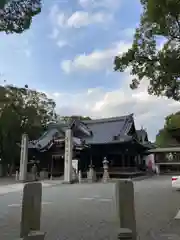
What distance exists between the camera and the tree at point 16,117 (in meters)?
30.7

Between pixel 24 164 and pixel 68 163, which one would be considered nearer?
pixel 68 163

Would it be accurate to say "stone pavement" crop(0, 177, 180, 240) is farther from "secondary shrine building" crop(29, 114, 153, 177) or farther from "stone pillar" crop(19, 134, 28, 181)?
"secondary shrine building" crop(29, 114, 153, 177)

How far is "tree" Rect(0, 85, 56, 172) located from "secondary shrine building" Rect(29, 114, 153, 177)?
243cm

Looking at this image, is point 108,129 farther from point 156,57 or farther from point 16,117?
point 156,57

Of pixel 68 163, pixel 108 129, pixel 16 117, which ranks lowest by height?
pixel 68 163

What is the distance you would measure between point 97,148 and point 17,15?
24825 mm

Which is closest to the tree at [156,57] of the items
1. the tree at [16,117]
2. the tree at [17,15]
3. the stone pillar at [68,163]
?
the tree at [17,15]

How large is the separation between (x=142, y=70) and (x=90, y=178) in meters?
15.2

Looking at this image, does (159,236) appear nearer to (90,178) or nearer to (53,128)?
(90,178)

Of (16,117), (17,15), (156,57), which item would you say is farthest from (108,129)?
(17,15)

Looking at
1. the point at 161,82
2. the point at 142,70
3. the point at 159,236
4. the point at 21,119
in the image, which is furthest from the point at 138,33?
the point at 21,119

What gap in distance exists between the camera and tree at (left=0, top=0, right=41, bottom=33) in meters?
6.46

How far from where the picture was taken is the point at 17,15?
664cm

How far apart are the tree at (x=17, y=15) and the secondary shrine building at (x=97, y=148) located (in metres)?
21.3
